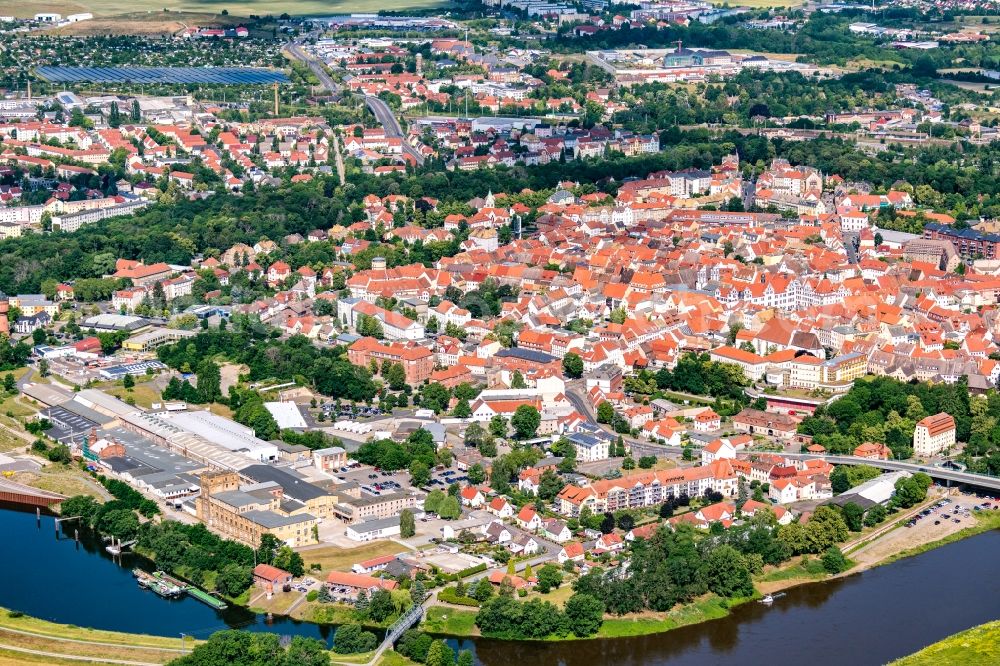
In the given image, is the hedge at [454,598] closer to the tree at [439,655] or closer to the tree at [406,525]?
the tree at [439,655]

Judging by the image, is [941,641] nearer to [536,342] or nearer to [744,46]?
[536,342]

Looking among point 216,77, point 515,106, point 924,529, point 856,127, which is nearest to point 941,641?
point 924,529

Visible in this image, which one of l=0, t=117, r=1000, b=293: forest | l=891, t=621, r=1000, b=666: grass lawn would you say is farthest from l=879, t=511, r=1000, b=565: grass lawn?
l=0, t=117, r=1000, b=293: forest

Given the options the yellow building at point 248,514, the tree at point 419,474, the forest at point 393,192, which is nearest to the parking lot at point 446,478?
the tree at point 419,474

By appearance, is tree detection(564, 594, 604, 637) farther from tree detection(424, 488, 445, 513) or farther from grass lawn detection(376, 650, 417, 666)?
tree detection(424, 488, 445, 513)

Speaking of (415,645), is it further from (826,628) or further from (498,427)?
(498,427)

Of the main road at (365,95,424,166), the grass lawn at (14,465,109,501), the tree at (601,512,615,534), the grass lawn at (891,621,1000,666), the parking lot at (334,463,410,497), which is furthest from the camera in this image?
the main road at (365,95,424,166)

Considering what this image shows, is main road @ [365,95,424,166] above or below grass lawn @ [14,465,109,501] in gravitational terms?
above

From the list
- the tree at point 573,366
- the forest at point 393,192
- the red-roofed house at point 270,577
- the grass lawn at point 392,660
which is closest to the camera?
the grass lawn at point 392,660
